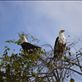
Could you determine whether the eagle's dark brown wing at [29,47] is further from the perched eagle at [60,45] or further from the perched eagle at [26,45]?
the perched eagle at [60,45]

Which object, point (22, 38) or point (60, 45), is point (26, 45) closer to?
point (22, 38)

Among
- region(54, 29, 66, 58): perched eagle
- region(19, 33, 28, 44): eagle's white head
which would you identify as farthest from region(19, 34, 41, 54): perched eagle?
region(54, 29, 66, 58): perched eagle

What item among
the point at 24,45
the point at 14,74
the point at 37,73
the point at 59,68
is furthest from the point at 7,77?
the point at 24,45

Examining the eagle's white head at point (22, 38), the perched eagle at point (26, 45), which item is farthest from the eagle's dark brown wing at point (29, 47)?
the eagle's white head at point (22, 38)

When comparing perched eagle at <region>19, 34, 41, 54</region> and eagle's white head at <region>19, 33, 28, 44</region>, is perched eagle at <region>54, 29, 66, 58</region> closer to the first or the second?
perched eagle at <region>19, 34, 41, 54</region>

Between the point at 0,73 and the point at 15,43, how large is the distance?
1.19 metres

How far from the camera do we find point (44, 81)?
7.23m

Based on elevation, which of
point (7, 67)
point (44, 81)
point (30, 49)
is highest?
point (30, 49)

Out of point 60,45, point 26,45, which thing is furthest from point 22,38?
point 60,45

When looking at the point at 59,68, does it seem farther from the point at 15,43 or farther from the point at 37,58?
the point at 15,43

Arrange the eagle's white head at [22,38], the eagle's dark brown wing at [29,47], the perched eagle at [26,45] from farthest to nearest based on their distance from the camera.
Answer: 1. the eagle's white head at [22,38]
2. the perched eagle at [26,45]
3. the eagle's dark brown wing at [29,47]

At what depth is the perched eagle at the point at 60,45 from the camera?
26.5ft

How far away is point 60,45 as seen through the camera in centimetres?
898

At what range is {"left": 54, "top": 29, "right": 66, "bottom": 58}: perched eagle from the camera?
8070mm
